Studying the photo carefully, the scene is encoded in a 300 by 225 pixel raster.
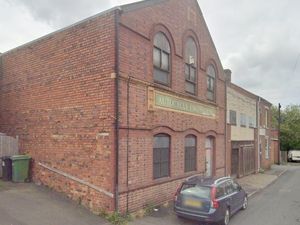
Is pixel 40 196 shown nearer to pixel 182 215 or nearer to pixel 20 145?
pixel 20 145

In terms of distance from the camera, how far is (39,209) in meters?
→ 9.50

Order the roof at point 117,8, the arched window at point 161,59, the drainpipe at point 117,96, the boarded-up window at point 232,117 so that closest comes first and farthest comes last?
1. the drainpipe at point 117,96
2. the roof at point 117,8
3. the arched window at point 161,59
4. the boarded-up window at point 232,117

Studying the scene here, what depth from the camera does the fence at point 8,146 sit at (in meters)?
12.9

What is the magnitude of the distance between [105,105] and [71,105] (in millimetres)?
1765

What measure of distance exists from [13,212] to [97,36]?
5.94m

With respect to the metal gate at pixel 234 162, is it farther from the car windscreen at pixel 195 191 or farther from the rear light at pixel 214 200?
the rear light at pixel 214 200

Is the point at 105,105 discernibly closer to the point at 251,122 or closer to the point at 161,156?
the point at 161,156

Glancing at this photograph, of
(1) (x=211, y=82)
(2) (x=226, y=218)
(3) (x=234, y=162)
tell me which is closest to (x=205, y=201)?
(2) (x=226, y=218)

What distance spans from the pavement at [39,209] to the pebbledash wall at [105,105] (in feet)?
1.57

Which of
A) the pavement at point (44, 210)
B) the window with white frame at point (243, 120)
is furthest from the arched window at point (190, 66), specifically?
the window with white frame at point (243, 120)

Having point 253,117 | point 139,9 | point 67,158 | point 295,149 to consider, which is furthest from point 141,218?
point 295,149

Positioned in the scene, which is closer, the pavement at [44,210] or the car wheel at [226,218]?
the pavement at [44,210]

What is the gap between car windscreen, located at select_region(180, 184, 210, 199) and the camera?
9.75 m

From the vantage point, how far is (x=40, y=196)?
10820mm
